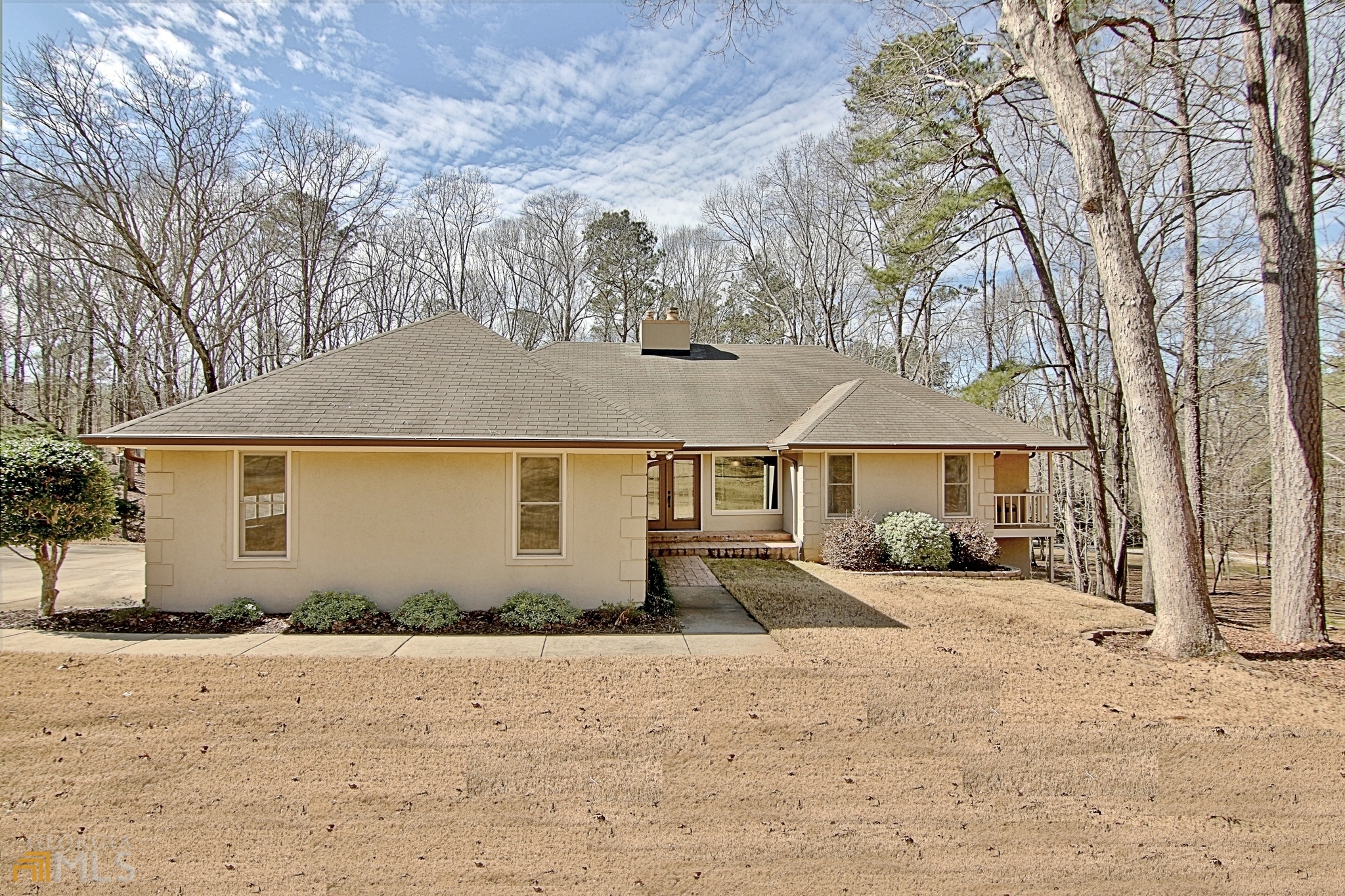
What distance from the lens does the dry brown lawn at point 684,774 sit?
3.30 metres

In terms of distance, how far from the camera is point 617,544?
8391 millimetres

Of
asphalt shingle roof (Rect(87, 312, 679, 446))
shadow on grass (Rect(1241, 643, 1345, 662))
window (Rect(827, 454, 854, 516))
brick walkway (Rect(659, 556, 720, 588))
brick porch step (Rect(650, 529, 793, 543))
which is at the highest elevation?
asphalt shingle roof (Rect(87, 312, 679, 446))

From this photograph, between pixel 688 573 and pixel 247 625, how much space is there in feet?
22.5

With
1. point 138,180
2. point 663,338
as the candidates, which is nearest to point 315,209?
point 138,180

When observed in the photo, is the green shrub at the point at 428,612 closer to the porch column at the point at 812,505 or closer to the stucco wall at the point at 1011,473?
the porch column at the point at 812,505

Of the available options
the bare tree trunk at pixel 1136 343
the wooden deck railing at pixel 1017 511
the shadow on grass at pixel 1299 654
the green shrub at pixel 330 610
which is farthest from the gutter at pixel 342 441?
the wooden deck railing at pixel 1017 511

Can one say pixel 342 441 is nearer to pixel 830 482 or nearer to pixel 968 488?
pixel 830 482

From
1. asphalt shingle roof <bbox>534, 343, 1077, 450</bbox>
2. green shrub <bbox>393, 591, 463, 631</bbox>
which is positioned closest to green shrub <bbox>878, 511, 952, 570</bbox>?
asphalt shingle roof <bbox>534, 343, 1077, 450</bbox>

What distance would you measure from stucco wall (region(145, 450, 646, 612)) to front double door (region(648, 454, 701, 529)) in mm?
6335

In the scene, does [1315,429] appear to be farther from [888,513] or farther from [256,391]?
[256,391]

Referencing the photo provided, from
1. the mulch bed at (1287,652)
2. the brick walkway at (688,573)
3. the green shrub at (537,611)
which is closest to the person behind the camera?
the mulch bed at (1287,652)

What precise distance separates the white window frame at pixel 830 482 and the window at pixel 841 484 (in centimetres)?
1

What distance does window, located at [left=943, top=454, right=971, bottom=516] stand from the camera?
547 inches

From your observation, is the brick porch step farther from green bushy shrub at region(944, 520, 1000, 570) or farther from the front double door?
green bushy shrub at region(944, 520, 1000, 570)
